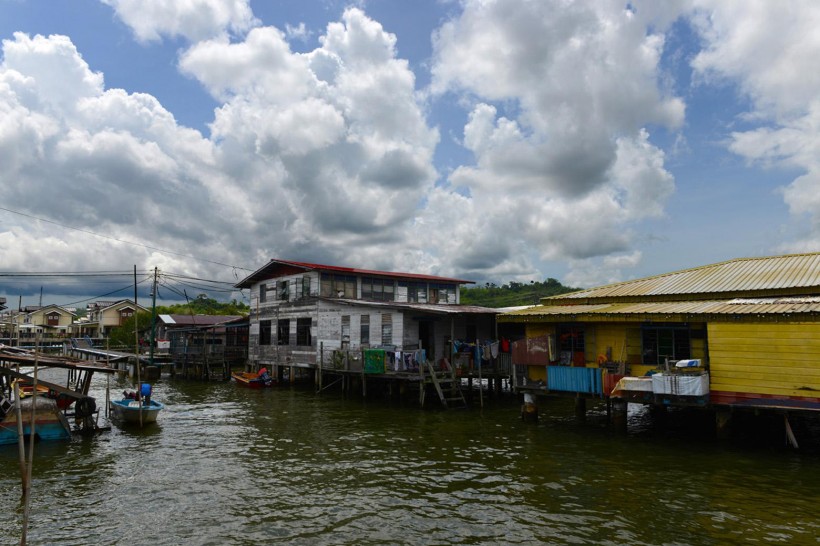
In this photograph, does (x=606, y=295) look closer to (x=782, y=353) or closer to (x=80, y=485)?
(x=782, y=353)

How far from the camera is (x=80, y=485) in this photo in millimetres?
14805

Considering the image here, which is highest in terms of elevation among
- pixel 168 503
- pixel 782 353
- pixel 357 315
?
pixel 357 315

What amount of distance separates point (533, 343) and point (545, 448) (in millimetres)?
5672

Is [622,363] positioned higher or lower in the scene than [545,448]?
higher

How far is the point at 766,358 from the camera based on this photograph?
681 inches

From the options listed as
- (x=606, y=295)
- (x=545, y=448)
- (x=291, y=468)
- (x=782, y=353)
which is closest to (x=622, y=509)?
(x=545, y=448)

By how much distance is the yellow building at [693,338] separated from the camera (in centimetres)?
1697

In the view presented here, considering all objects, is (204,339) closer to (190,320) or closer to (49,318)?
(190,320)

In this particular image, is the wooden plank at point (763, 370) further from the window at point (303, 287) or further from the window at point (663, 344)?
the window at point (303, 287)

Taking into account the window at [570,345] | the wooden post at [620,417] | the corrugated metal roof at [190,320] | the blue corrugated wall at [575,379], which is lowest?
the wooden post at [620,417]

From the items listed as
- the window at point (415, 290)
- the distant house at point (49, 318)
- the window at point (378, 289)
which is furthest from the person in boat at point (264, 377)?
the distant house at point (49, 318)

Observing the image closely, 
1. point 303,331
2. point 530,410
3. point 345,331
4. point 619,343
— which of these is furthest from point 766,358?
point 303,331

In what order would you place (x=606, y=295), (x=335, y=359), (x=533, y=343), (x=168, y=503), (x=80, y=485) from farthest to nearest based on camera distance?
(x=335, y=359), (x=606, y=295), (x=533, y=343), (x=80, y=485), (x=168, y=503)

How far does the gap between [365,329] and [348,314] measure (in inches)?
83.2
